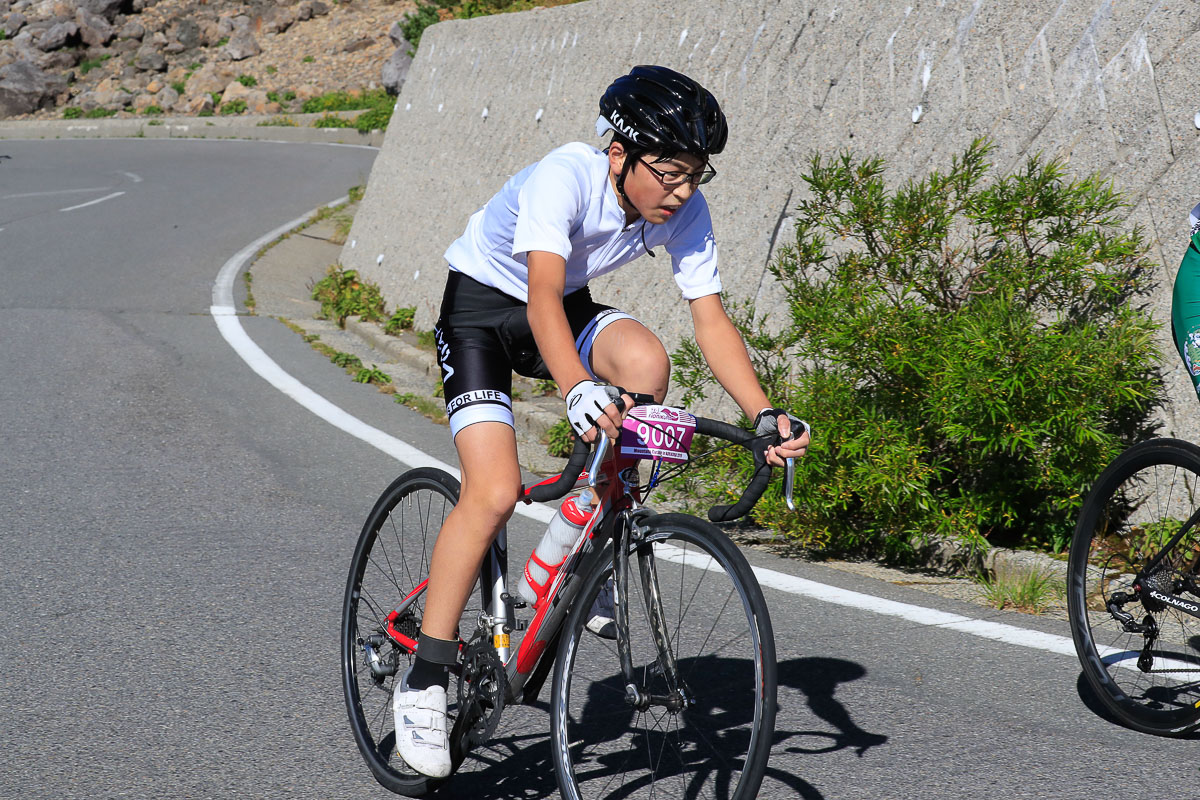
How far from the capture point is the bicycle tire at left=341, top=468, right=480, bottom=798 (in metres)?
3.37

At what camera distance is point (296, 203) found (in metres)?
19.1

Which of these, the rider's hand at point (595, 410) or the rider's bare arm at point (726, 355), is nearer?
the rider's hand at point (595, 410)

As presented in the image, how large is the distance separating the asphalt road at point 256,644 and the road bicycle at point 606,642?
220 millimetres

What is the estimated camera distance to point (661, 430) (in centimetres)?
254

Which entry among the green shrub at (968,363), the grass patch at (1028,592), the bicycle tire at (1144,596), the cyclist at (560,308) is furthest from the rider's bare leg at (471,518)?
the grass patch at (1028,592)

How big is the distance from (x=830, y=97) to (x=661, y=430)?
16.3 ft

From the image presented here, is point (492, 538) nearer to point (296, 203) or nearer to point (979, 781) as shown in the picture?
point (979, 781)

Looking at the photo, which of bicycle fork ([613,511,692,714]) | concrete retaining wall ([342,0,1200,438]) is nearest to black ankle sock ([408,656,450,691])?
bicycle fork ([613,511,692,714])

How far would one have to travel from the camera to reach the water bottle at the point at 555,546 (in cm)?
292

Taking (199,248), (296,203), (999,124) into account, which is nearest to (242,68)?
(296,203)

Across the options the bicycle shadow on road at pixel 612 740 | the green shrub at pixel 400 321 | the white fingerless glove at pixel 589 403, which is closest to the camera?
the white fingerless glove at pixel 589 403

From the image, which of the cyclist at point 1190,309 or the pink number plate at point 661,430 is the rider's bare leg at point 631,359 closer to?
the pink number plate at point 661,430

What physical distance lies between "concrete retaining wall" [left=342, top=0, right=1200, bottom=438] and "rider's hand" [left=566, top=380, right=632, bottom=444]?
359 cm

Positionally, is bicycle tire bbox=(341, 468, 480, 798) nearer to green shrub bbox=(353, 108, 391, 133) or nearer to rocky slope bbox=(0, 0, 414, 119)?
green shrub bbox=(353, 108, 391, 133)
